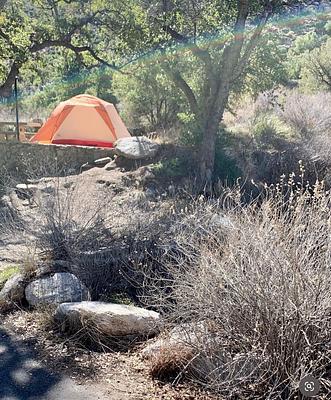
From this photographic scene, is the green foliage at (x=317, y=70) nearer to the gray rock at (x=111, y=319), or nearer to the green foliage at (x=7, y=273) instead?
the green foliage at (x=7, y=273)

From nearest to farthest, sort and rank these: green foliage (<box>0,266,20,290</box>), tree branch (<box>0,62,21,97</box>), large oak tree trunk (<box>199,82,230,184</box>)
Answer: green foliage (<box>0,266,20,290</box>) < tree branch (<box>0,62,21,97</box>) < large oak tree trunk (<box>199,82,230,184</box>)

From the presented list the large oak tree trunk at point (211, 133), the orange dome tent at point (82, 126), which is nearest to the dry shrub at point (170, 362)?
the large oak tree trunk at point (211, 133)

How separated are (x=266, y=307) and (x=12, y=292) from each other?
302 centimetres

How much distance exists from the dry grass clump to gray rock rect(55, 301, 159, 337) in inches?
26.5

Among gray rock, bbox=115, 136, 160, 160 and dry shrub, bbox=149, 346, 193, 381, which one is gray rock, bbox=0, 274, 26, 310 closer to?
dry shrub, bbox=149, 346, 193, 381

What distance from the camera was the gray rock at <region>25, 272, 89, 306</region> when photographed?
5.34 m

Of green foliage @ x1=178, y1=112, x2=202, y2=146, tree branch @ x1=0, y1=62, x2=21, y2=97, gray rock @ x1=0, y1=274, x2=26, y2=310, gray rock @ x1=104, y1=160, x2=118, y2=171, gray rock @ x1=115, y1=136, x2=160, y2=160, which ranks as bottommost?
gray rock @ x1=0, y1=274, x2=26, y2=310

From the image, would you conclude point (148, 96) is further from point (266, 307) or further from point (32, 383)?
point (266, 307)

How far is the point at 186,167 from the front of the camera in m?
12.6

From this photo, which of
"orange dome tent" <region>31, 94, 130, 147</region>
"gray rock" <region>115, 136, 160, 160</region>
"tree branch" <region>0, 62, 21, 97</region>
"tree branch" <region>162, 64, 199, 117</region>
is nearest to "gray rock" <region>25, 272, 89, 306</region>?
"gray rock" <region>115, 136, 160, 160</region>

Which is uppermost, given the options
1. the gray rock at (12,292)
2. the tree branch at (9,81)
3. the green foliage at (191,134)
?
the tree branch at (9,81)

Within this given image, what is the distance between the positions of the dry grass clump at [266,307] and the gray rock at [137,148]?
8.90 metres

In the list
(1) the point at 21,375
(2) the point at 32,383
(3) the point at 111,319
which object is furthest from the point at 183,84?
(2) the point at 32,383

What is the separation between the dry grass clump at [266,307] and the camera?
11.5ft
